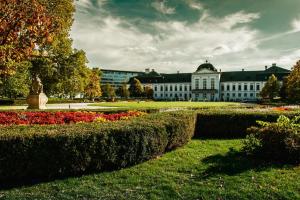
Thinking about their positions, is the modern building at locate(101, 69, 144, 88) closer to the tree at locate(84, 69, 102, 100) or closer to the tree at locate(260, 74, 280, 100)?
the tree at locate(84, 69, 102, 100)

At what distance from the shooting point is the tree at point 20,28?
36.9ft

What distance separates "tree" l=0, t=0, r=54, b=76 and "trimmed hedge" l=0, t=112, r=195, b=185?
20.1 ft

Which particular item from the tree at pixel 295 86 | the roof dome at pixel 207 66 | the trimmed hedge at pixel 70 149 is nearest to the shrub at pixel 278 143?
the trimmed hedge at pixel 70 149

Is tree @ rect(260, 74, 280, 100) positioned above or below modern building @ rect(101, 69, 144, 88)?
below

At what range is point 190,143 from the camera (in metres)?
10.4

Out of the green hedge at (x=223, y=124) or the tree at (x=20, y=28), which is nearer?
the tree at (x=20, y=28)

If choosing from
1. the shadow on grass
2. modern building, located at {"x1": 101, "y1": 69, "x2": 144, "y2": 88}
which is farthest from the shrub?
modern building, located at {"x1": 101, "y1": 69, "x2": 144, "y2": 88}

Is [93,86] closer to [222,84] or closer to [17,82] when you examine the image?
[17,82]

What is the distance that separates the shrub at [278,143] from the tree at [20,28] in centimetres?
892

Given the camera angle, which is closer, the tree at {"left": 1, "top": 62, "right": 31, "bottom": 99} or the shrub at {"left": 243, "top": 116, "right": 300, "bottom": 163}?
the shrub at {"left": 243, "top": 116, "right": 300, "bottom": 163}

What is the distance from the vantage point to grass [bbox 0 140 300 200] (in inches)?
219

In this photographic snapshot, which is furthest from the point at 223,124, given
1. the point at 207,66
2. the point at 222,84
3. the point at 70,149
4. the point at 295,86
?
the point at 222,84

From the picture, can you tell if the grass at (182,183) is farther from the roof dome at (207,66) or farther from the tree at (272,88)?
the roof dome at (207,66)

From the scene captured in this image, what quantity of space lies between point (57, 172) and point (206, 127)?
24.3 feet
